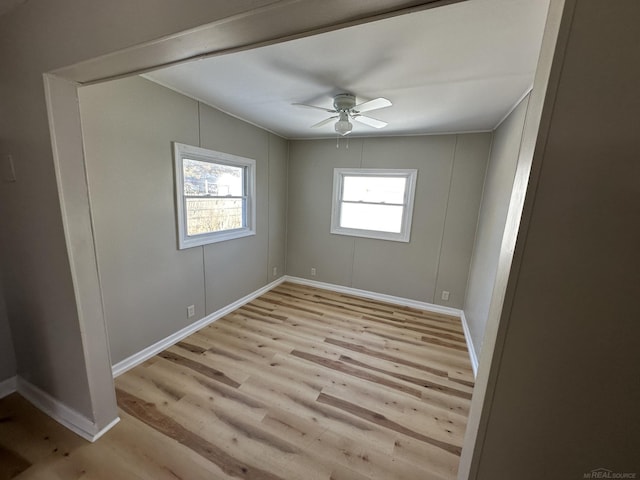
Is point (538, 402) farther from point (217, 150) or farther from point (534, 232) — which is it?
point (217, 150)

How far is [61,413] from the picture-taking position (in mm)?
1583

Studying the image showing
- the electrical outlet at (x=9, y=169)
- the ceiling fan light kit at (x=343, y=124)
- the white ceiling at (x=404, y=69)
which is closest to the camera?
the white ceiling at (x=404, y=69)

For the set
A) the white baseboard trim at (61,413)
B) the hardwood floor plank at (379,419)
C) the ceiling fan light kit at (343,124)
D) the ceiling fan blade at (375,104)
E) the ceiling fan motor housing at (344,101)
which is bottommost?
the hardwood floor plank at (379,419)

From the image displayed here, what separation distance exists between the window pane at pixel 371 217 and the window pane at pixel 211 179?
5.49ft

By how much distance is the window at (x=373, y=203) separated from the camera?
3467mm

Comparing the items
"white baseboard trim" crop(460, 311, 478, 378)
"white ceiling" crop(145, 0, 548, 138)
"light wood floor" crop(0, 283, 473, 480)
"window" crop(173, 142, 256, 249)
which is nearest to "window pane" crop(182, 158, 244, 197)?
"window" crop(173, 142, 256, 249)

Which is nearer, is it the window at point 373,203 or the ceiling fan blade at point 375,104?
the ceiling fan blade at point 375,104

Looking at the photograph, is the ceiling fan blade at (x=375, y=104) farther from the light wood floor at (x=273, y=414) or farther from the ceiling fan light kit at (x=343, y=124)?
the light wood floor at (x=273, y=414)

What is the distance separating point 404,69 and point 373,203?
7.05 feet

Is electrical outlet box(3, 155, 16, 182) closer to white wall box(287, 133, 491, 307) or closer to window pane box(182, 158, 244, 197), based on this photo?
window pane box(182, 158, 244, 197)

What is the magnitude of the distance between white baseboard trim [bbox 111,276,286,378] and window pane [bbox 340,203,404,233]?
1908 mm

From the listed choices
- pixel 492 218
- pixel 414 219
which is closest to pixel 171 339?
pixel 414 219

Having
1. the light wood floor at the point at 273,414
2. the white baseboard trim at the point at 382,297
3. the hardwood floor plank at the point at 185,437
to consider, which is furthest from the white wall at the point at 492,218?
the hardwood floor plank at the point at 185,437

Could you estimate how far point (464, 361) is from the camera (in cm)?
243
